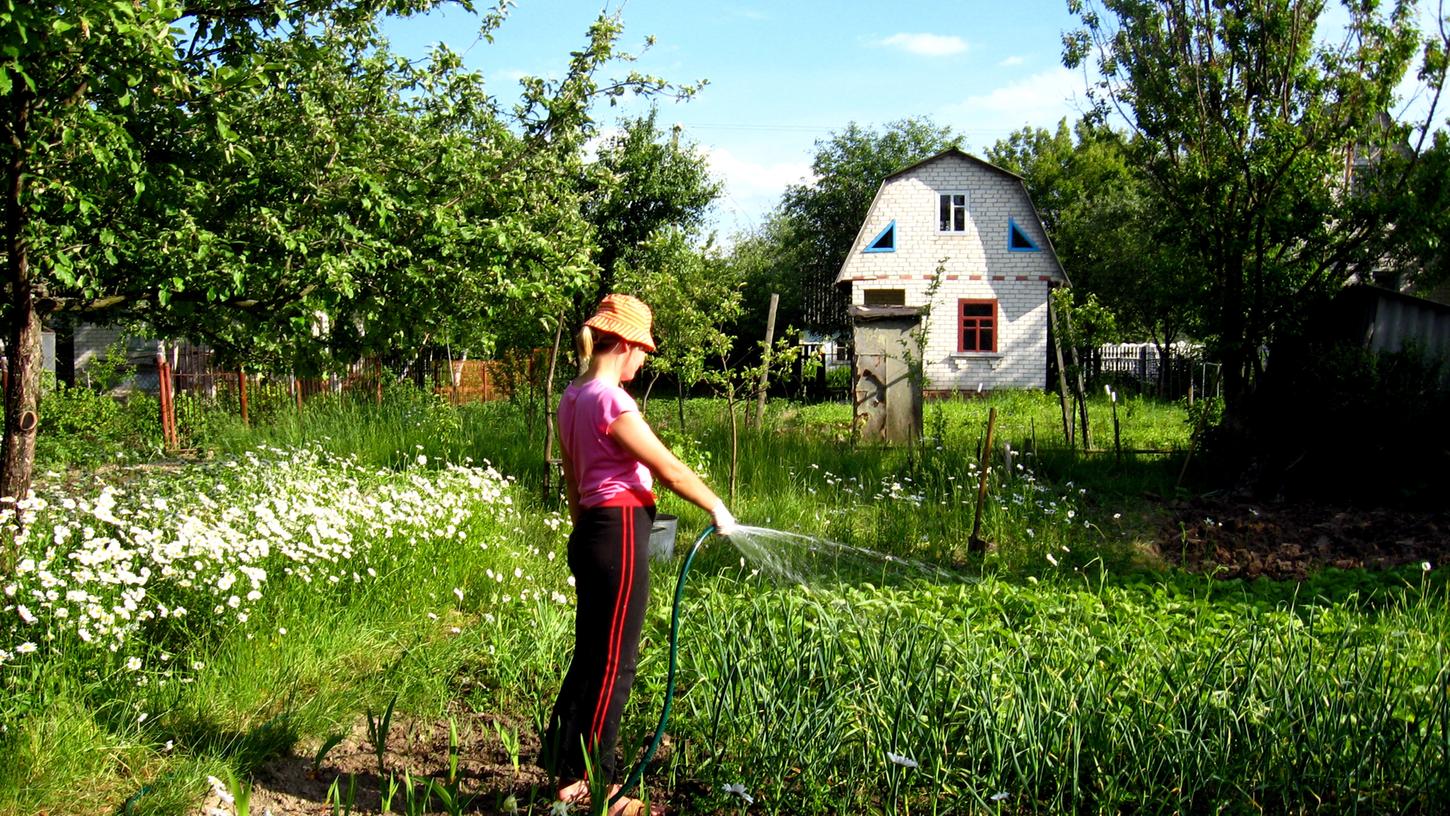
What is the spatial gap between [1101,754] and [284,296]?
13.0 feet

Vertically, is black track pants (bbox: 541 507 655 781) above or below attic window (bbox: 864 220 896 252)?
below

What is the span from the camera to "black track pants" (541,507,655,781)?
3312 mm

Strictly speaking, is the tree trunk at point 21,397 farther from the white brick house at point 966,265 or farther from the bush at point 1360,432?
the white brick house at point 966,265

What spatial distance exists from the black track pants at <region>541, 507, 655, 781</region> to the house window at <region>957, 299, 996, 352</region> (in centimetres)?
2286

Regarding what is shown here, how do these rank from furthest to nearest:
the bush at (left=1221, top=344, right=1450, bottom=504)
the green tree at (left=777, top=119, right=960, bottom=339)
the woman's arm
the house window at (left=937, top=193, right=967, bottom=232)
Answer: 1. the green tree at (left=777, top=119, right=960, bottom=339)
2. the house window at (left=937, top=193, right=967, bottom=232)
3. the bush at (left=1221, top=344, right=1450, bottom=504)
4. the woman's arm

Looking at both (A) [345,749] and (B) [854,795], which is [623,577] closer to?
(B) [854,795]

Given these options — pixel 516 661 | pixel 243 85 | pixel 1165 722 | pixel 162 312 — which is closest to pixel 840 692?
pixel 1165 722

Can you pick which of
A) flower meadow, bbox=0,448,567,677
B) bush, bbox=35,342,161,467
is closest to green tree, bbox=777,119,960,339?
bush, bbox=35,342,161,467

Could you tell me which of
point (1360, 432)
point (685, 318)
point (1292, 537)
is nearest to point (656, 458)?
point (1292, 537)

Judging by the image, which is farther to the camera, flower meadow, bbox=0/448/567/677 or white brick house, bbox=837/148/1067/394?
white brick house, bbox=837/148/1067/394

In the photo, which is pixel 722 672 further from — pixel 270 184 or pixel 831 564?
pixel 270 184

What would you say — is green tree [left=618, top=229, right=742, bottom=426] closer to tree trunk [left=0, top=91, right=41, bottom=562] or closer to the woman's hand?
tree trunk [left=0, top=91, right=41, bottom=562]

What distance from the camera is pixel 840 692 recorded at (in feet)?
11.4

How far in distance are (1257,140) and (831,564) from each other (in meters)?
5.99
